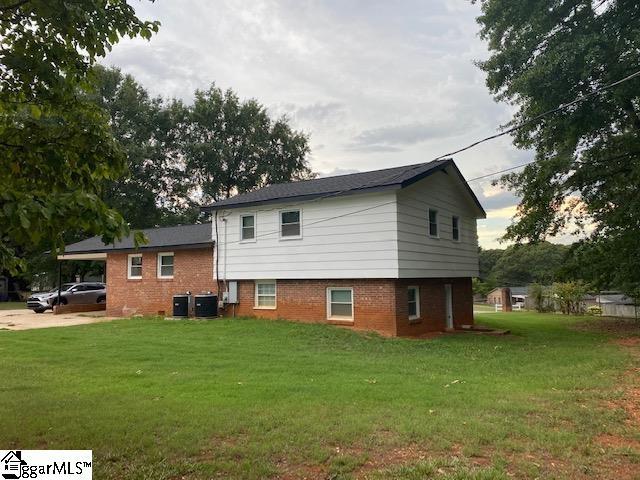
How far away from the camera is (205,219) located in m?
43.1

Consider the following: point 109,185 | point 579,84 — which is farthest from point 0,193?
point 109,185

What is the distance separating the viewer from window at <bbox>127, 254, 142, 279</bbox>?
2153 centimetres

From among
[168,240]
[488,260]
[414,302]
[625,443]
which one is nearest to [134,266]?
[168,240]

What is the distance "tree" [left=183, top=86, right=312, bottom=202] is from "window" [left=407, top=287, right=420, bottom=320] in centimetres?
2963

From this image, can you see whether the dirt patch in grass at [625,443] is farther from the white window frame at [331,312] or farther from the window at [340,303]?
the window at [340,303]

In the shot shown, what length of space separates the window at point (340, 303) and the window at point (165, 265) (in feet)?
27.0

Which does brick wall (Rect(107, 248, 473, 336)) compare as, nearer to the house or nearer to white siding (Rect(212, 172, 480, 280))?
the house

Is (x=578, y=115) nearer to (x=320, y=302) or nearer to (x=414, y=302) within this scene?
(x=414, y=302)

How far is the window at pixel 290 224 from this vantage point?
55.5 feet

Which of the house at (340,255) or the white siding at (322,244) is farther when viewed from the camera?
the house at (340,255)

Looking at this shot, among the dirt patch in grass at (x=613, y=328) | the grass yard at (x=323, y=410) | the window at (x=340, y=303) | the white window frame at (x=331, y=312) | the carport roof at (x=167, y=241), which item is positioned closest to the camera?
the grass yard at (x=323, y=410)

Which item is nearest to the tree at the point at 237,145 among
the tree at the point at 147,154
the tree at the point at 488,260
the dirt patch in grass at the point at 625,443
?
the tree at the point at 147,154

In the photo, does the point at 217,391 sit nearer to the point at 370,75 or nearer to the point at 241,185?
the point at 370,75

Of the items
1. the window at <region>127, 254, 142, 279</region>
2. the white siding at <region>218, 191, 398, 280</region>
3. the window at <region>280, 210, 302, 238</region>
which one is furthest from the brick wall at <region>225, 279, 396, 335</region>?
the window at <region>127, 254, 142, 279</region>
